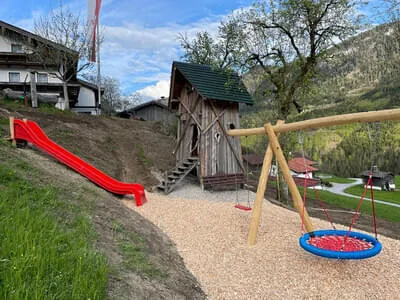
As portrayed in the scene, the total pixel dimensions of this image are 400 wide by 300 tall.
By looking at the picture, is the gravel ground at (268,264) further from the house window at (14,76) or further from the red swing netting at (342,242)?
the house window at (14,76)

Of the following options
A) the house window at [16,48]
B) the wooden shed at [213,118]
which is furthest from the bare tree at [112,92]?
the wooden shed at [213,118]

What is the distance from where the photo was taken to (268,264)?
6.34 meters

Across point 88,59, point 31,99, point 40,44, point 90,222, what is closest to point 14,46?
point 40,44

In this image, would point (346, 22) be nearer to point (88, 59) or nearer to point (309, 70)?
point (309, 70)

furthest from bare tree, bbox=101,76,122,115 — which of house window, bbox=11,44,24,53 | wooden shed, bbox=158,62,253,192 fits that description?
Result: wooden shed, bbox=158,62,253,192

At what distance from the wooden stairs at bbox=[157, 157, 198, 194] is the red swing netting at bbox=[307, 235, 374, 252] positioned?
26.8ft

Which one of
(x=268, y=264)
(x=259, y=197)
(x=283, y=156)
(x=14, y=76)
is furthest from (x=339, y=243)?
(x=14, y=76)

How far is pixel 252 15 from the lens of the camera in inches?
618

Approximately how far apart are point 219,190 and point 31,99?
52.0ft

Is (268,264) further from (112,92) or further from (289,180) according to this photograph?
(112,92)

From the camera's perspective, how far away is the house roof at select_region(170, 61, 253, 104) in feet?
46.6

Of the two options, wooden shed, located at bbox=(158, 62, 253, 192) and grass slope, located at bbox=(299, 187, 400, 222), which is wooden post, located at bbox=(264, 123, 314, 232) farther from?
grass slope, located at bbox=(299, 187, 400, 222)

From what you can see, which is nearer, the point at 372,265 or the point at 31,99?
the point at 372,265

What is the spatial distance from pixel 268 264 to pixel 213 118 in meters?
9.17
